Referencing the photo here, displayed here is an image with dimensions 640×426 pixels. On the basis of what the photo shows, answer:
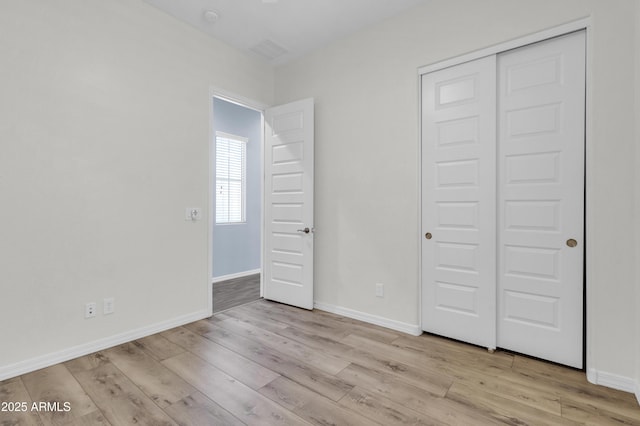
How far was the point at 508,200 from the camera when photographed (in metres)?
2.46

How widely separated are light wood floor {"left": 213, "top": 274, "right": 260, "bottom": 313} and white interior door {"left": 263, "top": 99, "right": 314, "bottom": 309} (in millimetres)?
352

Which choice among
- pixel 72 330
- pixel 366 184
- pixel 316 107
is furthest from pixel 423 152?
pixel 72 330

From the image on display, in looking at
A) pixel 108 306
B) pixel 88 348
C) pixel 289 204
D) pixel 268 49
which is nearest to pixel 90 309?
pixel 108 306

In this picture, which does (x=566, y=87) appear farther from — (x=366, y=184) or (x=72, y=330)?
(x=72, y=330)

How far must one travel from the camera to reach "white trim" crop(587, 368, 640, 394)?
1.96 meters

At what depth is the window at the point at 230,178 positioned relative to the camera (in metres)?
5.15

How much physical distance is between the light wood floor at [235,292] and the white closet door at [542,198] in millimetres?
2821

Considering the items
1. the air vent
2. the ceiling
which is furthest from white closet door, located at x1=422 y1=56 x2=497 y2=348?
the air vent

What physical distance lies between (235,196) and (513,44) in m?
4.33

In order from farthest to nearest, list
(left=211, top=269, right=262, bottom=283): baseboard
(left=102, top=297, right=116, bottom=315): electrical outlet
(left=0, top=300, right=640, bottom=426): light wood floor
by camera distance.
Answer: (left=211, top=269, right=262, bottom=283): baseboard
(left=102, top=297, right=116, bottom=315): electrical outlet
(left=0, top=300, right=640, bottom=426): light wood floor

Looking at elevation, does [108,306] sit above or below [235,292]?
above

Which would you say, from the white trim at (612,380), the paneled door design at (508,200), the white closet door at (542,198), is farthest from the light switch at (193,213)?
the white trim at (612,380)

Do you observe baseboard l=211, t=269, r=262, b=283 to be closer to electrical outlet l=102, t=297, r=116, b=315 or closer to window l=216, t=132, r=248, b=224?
window l=216, t=132, r=248, b=224

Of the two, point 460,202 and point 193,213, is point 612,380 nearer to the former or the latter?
point 460,202
